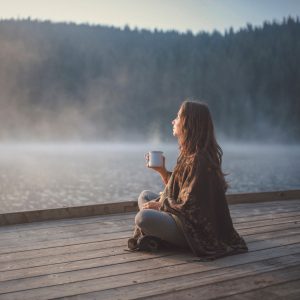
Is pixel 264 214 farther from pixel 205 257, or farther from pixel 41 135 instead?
pixel 41 135

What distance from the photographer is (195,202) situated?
Result: 9.41 feet

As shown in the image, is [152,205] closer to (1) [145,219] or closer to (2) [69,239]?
(1) [145,219]

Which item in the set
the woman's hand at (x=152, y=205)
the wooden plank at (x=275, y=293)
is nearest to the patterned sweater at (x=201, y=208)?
the woman's hand at (x=152, y=205)

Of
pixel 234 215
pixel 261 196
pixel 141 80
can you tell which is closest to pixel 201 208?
pixel 234 215

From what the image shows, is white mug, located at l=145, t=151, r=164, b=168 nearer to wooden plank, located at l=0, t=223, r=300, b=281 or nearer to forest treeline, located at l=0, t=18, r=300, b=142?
wooden plank, located at l=0, t=223, r=300, b=281

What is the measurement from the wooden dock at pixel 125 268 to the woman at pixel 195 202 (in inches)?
4.3

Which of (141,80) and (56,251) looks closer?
(56,251)

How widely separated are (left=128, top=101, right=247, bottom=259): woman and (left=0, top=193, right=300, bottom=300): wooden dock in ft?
0.36

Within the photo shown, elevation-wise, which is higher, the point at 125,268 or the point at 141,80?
the point at 141,80

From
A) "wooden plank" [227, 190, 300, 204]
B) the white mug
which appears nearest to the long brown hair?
the white mug

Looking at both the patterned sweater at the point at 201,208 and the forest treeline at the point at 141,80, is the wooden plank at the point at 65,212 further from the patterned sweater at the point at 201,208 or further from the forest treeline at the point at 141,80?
the forest treeline at the point at 141,80

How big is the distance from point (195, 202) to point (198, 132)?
465 mm

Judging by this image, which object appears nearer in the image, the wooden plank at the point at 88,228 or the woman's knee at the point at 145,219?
the woman's knee at the point at 145,219

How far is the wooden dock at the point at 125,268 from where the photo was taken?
2.22 m
